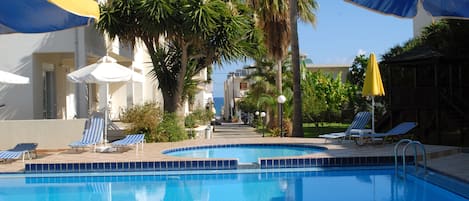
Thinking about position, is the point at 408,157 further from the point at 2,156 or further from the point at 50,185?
the point at 2,156

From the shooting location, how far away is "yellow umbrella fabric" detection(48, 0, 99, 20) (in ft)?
12.7

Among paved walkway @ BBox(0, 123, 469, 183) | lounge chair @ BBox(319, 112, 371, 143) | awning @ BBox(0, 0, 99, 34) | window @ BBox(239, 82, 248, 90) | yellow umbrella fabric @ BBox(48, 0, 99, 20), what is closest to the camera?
yellow umbrella fabric @ BBox(48, 0, 99, 20)

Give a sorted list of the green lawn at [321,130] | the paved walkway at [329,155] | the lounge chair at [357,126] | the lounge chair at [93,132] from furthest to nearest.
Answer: the green lawn at [321,130]
the lounge chair at [357,126]
the lounge chair at [93,132]
the paved walkway at [329,155]

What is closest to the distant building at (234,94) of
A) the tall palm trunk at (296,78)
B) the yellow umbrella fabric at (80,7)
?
the tall palm trunk at (296,78)

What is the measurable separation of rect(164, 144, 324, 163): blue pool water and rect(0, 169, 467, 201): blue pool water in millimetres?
3185

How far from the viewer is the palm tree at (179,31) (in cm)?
1733

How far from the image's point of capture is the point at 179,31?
18.0 meters

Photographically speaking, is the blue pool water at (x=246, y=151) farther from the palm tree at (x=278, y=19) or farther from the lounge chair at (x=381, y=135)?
the palm tree at (x=278, y=19)

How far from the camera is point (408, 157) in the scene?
41.5 ft

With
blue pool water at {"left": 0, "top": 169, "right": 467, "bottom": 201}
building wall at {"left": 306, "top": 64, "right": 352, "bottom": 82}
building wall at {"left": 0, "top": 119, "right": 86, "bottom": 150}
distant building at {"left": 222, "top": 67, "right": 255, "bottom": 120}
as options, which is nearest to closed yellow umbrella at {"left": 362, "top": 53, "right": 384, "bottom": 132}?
blue pool water at {"left": 0, "top": 169, "right": 467, "bottom": 201}

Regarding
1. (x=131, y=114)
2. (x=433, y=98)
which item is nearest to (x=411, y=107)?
(x=433, y=98)

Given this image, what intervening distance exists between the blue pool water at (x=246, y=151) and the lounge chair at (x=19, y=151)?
3.69 m

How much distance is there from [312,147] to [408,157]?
171 inches

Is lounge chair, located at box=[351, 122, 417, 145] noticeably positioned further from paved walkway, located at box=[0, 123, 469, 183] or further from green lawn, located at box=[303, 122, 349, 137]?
green lawn, located at box=[303, 122, 349, 137]
